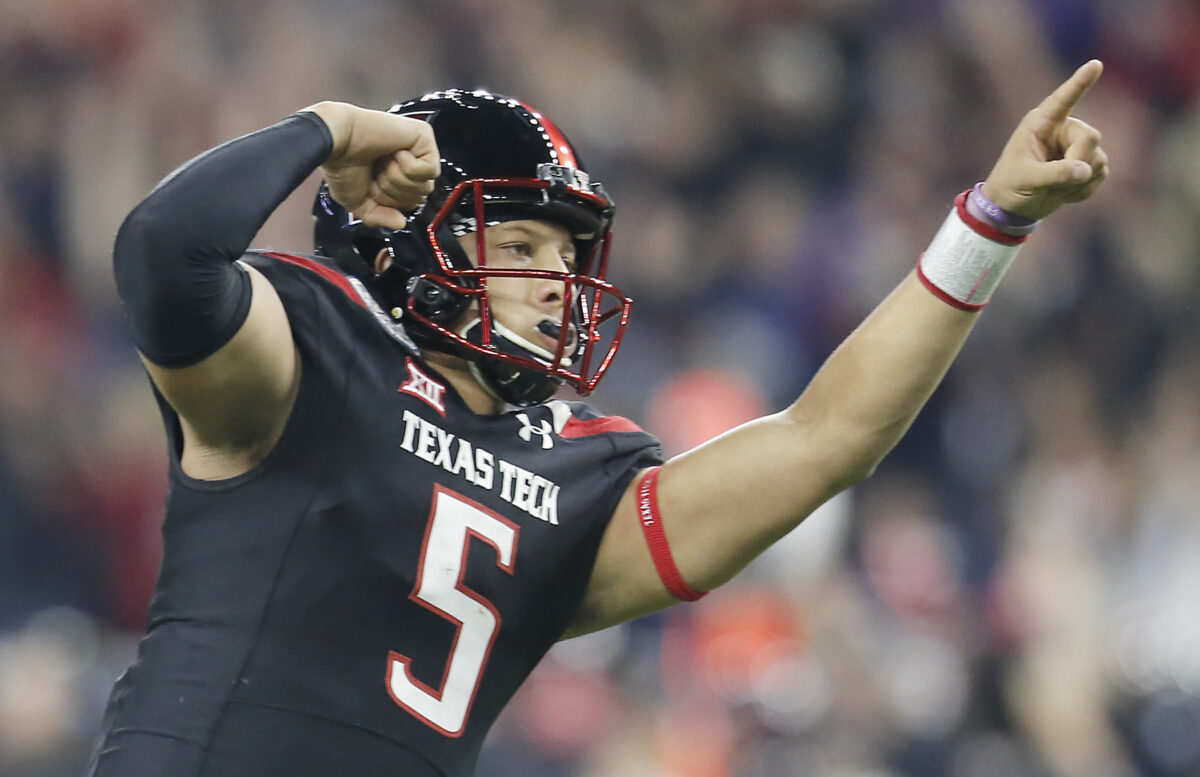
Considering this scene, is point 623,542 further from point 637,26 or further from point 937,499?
point 637,26

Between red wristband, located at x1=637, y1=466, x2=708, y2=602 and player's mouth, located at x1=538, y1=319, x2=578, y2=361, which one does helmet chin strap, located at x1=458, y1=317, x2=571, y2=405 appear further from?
red wristband, located at x1=637, y1=466, x2=708, y2=602

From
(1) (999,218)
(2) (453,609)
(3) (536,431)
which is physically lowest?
(2) (453,609)

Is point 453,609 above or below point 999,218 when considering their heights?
below

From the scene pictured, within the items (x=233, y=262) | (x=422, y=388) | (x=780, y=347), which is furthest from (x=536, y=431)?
(x=780, y=347)

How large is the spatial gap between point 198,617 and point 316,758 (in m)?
0.25

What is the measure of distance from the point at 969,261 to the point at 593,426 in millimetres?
737

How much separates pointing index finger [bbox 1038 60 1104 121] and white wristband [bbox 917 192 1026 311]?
6.5 inches

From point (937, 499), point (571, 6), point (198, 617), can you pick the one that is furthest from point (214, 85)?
point (198, 617)

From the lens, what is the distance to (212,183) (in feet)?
6.15

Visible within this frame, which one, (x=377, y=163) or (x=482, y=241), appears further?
(x=482, y=241)

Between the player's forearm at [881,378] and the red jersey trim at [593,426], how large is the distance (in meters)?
0.42

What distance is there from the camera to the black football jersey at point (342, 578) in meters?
2.04

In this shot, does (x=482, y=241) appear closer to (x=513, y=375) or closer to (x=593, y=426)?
(x=513, y=375)

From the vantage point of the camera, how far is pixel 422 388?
2264mm
